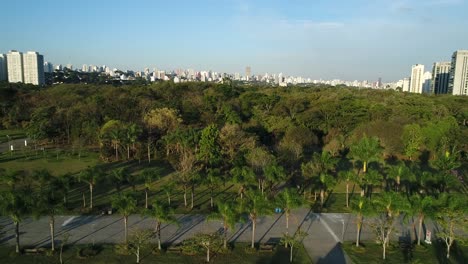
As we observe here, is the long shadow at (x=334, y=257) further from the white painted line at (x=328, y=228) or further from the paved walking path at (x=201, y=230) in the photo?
the white painted line at (x=328, y=228)

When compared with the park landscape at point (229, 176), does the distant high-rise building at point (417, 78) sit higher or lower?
higher

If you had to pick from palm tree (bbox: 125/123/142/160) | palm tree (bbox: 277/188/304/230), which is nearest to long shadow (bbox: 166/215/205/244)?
palm tree (bbox: 277/188/304/230)

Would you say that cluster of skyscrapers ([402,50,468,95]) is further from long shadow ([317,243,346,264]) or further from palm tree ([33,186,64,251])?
palm tree ([33,186,64,251])

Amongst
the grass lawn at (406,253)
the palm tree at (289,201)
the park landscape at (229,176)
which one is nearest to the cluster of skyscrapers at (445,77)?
the park landscape at (229,176)

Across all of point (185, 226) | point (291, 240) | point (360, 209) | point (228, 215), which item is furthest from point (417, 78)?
point (228, 215)

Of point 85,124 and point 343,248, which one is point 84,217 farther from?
point 85,124

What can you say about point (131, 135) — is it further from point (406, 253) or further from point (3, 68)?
point (3, 68)
